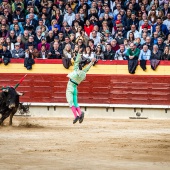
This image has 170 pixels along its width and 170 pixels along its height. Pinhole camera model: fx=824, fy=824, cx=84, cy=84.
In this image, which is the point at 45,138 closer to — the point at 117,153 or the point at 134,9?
the point at 117,153

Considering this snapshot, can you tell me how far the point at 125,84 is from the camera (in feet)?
65.0

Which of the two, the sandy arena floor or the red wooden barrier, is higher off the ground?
the sandy arena floor

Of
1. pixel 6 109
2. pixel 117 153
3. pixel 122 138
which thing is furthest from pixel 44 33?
pixel 117 153

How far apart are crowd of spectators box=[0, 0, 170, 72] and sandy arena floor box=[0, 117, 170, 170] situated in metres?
2.04

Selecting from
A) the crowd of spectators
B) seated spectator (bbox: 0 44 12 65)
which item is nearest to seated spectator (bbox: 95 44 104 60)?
the crowd of spectators

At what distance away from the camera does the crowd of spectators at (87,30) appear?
1908cm

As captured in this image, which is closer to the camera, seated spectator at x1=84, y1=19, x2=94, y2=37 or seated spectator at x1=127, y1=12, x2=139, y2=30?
seated spectator at x1=127, y1=12, x2=139, y2=30

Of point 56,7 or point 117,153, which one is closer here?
point 117,153

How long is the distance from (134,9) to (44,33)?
88.6 inches

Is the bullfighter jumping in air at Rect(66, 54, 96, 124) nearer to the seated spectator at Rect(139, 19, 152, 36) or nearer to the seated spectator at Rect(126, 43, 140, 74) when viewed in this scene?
the seated spectator at Rect(126, 43, 140, 74)

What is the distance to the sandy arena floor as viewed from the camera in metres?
9.83

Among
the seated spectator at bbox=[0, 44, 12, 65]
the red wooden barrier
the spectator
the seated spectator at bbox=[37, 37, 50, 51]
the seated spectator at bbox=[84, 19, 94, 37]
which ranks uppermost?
the spectator

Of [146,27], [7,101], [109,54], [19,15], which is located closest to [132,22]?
[146,27]

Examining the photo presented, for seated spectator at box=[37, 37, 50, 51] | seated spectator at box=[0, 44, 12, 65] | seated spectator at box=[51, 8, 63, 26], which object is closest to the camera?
seated spectator at box=[37, 37, 50, 51]
